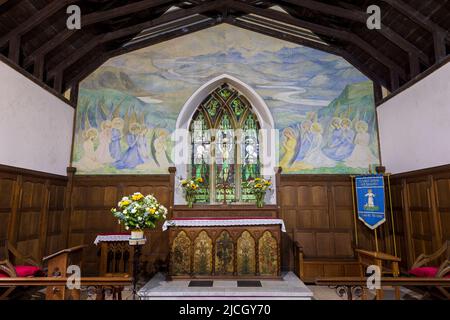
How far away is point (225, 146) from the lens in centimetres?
791

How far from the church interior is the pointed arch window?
0.13 ft

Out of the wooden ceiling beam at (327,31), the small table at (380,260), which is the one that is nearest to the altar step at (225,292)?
the small table at (380,260)

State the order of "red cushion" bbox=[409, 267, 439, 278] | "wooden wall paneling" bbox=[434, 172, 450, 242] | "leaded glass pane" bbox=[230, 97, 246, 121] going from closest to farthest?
"red cushion" bbox=[409, 267, 439, 278] < "wooden wall paneling" bbox=[434, 172, 450, 242] < "leaded glass pane" bbox=[230, 97, 246, 121]

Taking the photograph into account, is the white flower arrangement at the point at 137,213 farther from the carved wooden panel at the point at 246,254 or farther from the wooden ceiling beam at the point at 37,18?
the wooden ceiling beam at the point at 37,18

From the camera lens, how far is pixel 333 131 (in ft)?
24.2

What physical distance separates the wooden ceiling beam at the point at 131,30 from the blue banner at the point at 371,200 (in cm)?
541

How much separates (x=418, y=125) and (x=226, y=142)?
171 inches

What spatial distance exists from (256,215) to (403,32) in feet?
16.1

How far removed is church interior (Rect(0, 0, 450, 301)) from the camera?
5352 millimetres

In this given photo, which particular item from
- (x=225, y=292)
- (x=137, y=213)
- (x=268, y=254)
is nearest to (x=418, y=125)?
(x=268, y=254)

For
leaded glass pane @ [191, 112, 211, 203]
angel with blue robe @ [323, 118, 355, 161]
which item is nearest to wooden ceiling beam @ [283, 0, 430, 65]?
angel with blue robe @ [323, 118, 355, 161]

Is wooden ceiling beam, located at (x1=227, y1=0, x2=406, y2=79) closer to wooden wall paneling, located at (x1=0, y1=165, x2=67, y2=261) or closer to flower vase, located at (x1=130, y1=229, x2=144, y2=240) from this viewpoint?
flower vase, located at (x1=130, y1=229, x2=144, y2=240)

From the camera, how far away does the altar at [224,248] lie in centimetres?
584

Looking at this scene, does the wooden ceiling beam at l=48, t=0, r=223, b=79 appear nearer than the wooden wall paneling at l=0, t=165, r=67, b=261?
No
